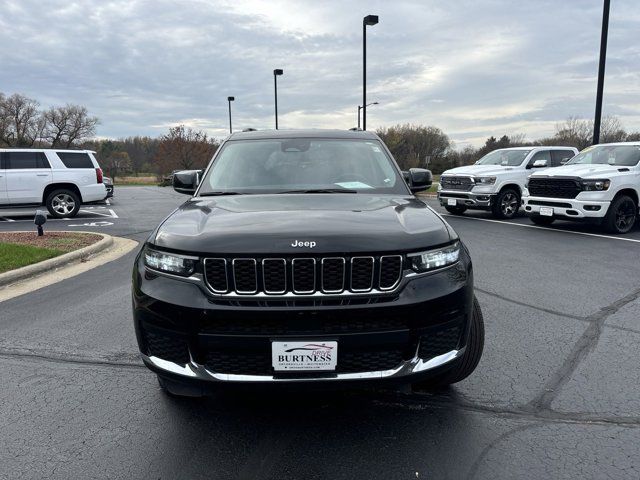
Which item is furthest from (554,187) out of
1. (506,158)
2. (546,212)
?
(506,158)

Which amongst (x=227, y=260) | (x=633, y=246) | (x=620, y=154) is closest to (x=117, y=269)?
(x=227, y=260)

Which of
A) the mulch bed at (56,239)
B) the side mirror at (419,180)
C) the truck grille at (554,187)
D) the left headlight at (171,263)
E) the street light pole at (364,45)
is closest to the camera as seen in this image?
the left headlight at (171,263)

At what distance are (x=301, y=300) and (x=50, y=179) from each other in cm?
1331

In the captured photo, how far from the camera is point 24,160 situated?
13336 mm

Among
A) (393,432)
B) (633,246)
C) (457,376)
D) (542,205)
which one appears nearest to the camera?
(393,432)

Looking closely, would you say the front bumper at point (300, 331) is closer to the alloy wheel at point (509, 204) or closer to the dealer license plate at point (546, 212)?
the dealer license plate at point (546, 212)

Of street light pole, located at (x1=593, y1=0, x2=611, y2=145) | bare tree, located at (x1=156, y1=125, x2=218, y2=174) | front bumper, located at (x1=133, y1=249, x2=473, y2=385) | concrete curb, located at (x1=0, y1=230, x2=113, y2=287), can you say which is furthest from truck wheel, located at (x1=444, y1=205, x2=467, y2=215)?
bare tree, located at (x1=156, y1=125, x2=218, y2=174)

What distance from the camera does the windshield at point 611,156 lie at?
36.1 feet

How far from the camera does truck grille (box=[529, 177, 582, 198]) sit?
1061 cm

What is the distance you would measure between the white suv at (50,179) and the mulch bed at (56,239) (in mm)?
3866

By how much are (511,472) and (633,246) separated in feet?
27.2

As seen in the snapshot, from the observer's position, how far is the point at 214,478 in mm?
2467

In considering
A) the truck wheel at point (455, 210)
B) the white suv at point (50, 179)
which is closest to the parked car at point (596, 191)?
the truck wheel at point (455, 210)

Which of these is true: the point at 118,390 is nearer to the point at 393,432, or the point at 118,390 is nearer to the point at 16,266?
the point at 393,432
